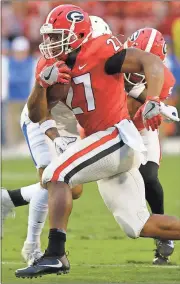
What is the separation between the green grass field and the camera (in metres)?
5.02

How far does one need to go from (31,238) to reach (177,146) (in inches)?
451

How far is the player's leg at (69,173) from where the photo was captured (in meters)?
4.52

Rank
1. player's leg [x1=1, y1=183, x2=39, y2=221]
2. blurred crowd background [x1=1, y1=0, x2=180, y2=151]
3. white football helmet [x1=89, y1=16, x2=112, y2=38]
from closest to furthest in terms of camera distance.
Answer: white football helmet [x1=89, y1=16, x2=112, y2=38] < player's leg [x1=1, y1=183, x2=39, y2=221] < blurred crowd background [x1=1, y1=0, x2=180, y2=151]

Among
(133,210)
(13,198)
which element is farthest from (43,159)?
(133,210)

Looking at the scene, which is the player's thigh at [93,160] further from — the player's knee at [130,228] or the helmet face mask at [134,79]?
the helmet face mask at [134,79]

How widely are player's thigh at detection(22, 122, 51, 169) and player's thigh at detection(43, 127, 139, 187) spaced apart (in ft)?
2.84

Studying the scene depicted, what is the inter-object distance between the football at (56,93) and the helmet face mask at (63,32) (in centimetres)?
18

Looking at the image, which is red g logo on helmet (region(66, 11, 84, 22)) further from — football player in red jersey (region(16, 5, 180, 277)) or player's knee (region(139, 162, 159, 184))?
player's knee (region(139, 162, 159, 184))

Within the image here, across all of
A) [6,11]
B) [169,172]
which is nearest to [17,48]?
Answer: [6,11]

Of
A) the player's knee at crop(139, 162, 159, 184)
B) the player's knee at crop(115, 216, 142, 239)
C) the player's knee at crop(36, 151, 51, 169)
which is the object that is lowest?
the player's knee at crop(139, 162, 159, 184)

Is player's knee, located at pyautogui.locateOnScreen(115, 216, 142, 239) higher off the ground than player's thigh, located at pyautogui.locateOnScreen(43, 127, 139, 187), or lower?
lower

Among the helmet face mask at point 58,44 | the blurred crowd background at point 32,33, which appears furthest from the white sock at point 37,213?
the blurred crowd background at point 32,33

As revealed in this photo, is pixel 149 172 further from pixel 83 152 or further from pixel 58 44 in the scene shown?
pixel 58 44

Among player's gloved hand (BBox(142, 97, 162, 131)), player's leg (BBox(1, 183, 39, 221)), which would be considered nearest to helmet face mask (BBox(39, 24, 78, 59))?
player's gloved hand (BBox(142, 97, 162, 131))
